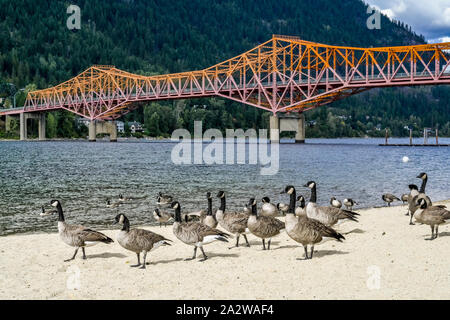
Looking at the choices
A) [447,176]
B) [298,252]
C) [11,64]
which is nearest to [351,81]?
[447,176]

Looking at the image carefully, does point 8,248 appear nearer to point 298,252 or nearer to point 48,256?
point 48,256

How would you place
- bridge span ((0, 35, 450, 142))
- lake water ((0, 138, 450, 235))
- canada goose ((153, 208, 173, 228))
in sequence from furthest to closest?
bridge span ((0, 35, 450, 142))
lake water ((0, 138, 450, 235))
canada goose ((153, 208, 173, 228))

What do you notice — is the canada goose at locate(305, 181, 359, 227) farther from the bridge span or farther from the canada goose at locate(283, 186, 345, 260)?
the bridge span

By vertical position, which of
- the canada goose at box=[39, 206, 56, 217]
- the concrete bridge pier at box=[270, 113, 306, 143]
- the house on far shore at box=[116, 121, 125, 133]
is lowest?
the canada goose at box=[39, 206, 56, 217]

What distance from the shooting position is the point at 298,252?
10922mm

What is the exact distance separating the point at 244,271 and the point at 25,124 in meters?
123

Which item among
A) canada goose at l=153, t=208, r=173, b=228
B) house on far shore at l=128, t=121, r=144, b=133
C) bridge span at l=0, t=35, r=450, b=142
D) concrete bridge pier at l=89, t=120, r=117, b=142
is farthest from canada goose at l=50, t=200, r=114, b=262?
house on far shore at l=128, t=121, r=144, b=133

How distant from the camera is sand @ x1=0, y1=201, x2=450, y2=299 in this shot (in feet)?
26.0

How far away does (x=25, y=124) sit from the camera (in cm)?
12081

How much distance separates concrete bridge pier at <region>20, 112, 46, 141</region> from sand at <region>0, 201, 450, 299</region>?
11565 cm

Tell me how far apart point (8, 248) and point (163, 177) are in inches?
921

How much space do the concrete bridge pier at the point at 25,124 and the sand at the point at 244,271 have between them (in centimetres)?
11565

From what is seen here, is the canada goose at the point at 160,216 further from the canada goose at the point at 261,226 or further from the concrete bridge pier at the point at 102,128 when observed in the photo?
the concrete bridge pier at the point at 102,128
